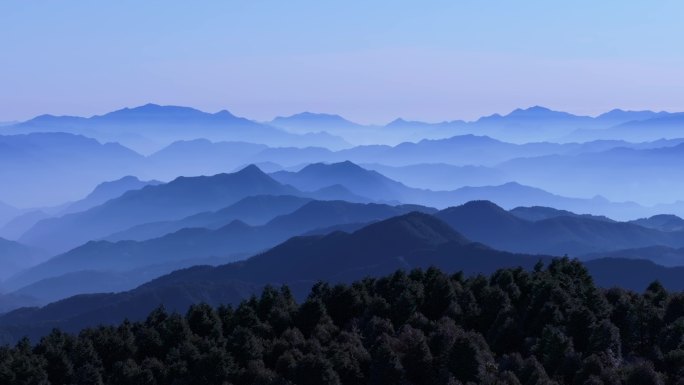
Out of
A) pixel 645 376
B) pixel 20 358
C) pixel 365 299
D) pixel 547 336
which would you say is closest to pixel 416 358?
pixel 547 336

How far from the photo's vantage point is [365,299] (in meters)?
78.0

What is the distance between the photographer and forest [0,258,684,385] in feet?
176

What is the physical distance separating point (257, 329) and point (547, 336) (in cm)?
2244

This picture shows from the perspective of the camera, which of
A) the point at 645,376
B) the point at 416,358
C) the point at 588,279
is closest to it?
the point at 645,376

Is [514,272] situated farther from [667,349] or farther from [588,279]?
[667,349]

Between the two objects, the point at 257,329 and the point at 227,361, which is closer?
the point at 227,361

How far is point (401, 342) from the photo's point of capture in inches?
2239

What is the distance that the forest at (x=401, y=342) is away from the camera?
176 feet

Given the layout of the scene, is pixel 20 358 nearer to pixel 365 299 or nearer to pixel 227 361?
pixel 227 361

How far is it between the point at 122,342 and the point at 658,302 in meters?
42.5

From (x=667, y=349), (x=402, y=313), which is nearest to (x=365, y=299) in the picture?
(x=402, y=313)

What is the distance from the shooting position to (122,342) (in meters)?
69.2

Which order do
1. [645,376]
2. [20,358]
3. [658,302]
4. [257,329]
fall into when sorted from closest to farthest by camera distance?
[645,376] < [20,358] < [257,329] < [658,302]

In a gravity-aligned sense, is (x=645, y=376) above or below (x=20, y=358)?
below
